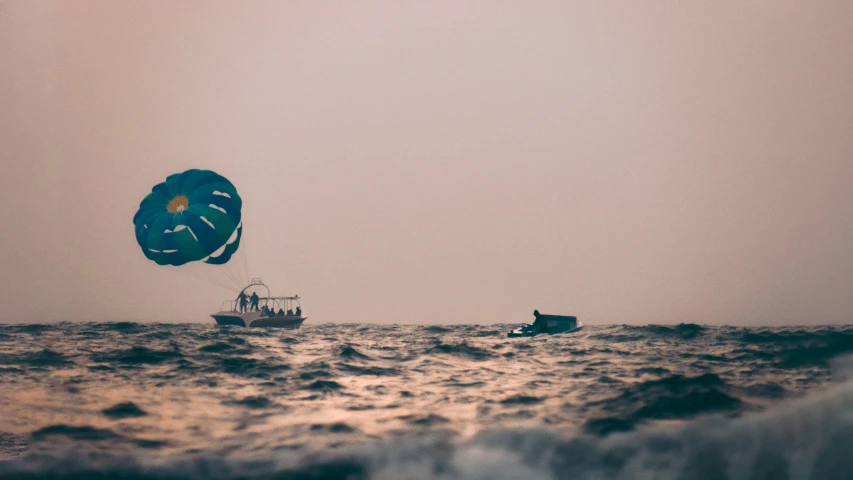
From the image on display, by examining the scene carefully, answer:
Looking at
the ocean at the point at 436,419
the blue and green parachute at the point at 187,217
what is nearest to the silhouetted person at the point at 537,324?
the ocean at the point at 436,419

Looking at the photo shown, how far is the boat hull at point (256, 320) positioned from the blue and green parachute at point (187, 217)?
12.0m

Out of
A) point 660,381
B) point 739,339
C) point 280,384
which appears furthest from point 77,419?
point 739,339

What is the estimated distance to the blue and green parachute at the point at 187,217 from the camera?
49.6 m

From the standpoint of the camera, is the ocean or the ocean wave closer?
the ocean wave

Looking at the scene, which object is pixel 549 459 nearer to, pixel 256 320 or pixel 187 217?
pixel 187 217

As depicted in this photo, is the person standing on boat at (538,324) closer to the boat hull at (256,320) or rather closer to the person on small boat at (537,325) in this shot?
the person on small boat at (537,325)

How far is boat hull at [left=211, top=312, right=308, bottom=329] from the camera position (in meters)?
63.2

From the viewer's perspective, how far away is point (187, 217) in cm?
4931

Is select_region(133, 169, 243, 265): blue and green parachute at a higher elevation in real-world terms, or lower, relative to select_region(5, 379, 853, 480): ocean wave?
higher

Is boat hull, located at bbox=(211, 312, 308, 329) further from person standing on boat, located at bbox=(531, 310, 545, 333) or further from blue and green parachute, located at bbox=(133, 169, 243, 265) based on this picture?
person standing on boat, located at bbox=(531, 310, 545, 333)

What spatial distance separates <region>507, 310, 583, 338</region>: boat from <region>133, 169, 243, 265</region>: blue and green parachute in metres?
23.3

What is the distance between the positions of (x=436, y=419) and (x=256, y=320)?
168ft

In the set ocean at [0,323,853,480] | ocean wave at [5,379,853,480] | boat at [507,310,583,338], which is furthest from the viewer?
boat at [507,310,583,338]

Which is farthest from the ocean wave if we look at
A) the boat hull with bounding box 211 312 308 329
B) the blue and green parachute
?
the boat hull with bounding box 211 312 308 329
